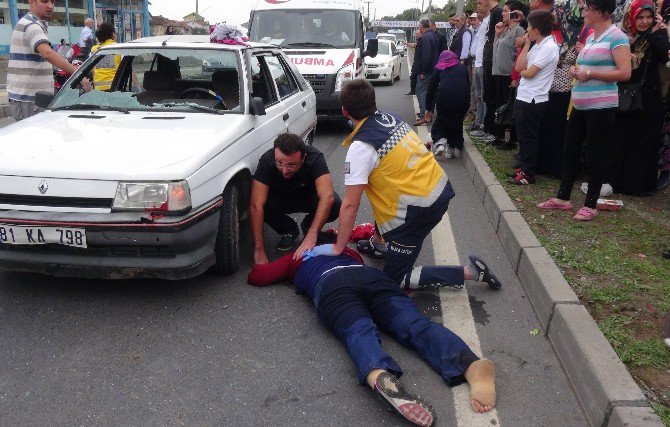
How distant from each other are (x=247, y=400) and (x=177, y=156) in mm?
1511

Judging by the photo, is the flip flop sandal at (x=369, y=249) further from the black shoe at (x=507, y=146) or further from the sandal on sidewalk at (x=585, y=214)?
the black shoe at (x=507, y=146)

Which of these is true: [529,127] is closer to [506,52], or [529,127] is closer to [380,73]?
[506,52]

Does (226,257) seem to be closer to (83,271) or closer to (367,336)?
(83,271)

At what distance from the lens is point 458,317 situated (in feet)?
11.5

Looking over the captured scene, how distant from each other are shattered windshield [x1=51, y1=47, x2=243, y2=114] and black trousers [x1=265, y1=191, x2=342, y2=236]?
756mm

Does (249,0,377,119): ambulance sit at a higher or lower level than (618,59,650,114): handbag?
higher

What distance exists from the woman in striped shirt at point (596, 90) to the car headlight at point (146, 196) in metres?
3.32

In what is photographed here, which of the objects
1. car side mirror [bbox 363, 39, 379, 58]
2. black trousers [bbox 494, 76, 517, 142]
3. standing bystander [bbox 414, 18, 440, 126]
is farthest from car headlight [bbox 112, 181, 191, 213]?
standing bystander [bbox 414, 18, 440, 126]

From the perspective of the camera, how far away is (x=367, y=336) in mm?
2863

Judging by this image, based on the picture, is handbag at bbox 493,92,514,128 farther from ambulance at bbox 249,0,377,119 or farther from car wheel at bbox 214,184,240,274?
car wheel at bbox 214,184,240,274

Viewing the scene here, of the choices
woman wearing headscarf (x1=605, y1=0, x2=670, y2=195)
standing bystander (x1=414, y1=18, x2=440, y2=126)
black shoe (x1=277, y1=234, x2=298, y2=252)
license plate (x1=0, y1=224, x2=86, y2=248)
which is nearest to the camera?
license plate (x1=0, y1=224, x2=86, y2=248)

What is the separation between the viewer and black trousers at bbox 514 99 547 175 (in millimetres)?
5809

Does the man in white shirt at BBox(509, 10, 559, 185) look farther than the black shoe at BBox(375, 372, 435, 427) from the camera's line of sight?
Yes

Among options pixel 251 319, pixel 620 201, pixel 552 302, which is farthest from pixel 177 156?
pixel 620 201
